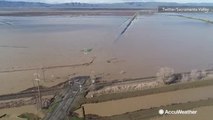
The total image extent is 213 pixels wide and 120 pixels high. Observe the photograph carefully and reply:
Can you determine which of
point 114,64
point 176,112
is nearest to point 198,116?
point 176,112

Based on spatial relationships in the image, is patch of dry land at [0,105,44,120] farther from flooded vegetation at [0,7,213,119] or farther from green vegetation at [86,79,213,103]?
green vegetation at [86,79,213,103]

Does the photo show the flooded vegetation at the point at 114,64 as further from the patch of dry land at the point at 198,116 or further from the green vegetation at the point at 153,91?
the patch of dry land at the point at 198,116

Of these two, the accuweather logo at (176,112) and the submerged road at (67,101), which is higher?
the submerged road at (67,101)

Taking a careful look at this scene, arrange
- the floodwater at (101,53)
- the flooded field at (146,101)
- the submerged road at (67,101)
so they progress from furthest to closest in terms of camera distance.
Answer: the floodwater at (101,53)
the flooded field at (146,101)
the submerged road at (67,101)

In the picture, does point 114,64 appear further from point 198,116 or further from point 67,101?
point 198,116

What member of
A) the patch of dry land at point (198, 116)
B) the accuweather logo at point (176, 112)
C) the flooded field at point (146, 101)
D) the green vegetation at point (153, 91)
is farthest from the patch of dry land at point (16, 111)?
the patch of dry land at point (198, 116)

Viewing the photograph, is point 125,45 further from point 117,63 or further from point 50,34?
point 50,34

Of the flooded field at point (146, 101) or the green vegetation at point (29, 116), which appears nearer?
the green vegetation at point (29, 116)

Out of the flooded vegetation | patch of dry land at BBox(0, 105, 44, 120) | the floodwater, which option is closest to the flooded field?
the flooded vegetation
